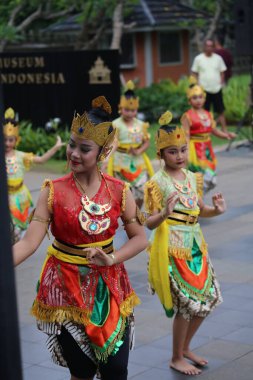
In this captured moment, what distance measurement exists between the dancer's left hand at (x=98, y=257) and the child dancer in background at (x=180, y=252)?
122cm

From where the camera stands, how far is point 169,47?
1293 inches

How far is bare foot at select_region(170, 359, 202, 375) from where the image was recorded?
6.64 meters

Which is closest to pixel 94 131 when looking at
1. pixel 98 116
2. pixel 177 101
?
pixel 98 116

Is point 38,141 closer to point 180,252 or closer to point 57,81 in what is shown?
point 57,81

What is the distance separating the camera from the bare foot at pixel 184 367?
6.64 m

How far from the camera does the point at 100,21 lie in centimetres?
2539

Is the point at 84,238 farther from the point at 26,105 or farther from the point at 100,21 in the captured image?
the point at 100,21

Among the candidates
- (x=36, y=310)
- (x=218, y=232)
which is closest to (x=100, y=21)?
(x=218, y=232)

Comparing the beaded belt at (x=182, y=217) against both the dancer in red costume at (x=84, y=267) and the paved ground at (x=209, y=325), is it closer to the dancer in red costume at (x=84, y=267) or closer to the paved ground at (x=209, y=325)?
the paved ground at (x=209, y=325)

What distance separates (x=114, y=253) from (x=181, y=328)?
4.85 feet

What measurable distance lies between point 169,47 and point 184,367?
26916mm

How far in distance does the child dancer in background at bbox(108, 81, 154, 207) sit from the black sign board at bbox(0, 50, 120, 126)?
547 centimetres

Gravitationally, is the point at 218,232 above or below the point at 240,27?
below

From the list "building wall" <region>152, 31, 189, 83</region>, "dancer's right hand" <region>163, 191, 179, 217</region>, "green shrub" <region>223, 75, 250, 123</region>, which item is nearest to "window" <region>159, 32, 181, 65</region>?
"building wall" <region>152, 31, 189, 83</region>
